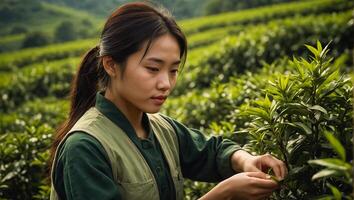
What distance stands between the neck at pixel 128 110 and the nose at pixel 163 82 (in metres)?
0.25

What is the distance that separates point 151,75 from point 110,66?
0.26m

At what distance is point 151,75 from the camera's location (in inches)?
74.0

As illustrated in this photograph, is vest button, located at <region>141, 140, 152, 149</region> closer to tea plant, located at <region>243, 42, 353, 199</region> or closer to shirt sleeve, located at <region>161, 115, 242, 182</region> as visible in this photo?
shirt sleeve, located at <region>161, 115, 242, 182</region>

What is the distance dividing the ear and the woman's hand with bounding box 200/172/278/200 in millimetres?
707

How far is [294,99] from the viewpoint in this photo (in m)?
1.75

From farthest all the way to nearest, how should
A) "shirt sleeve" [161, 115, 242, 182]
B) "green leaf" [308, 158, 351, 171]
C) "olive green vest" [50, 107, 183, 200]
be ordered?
"shirt sleeve" [161, 115, 242, 182] < "olive green vest" [50, 107, 183, 200] < "green leaf" [308, 158, 351, 171]

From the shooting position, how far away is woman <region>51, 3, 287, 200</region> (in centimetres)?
171

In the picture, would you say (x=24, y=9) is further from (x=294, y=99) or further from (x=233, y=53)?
(x=294, y=99)

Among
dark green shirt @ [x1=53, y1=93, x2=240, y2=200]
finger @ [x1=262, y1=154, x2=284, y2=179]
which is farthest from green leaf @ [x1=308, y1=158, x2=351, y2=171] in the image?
dark green shirt @ [x1=53, y1=93, x2=240, y2=200]

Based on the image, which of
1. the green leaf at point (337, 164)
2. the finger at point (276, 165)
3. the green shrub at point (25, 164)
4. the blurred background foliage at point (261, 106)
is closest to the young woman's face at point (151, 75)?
the blurred background foliage at point (261, 106)

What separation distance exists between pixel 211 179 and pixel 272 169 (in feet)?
1.93

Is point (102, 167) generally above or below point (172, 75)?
below

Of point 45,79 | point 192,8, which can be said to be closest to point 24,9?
point 192,8

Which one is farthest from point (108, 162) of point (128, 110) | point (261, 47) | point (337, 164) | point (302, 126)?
point (261, 47)
